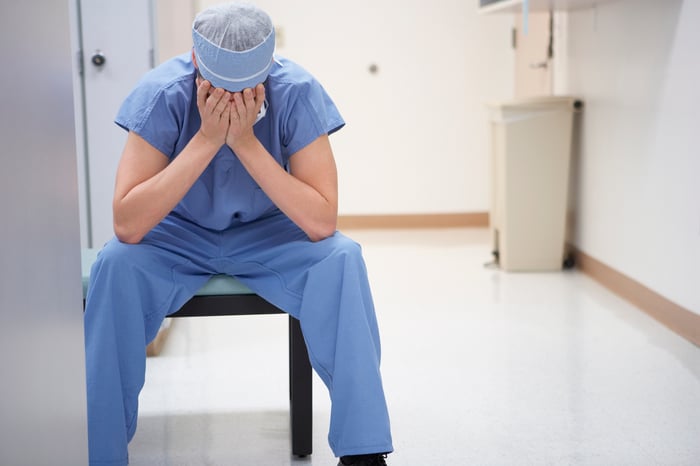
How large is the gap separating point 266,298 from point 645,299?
6.02ft

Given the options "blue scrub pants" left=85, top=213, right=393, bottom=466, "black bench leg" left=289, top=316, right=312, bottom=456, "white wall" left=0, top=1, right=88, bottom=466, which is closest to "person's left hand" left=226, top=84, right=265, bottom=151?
"blue scrub pants" left=85, top=213, right=393, bottom=466

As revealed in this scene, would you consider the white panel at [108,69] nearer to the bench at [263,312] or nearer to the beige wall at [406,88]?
the bench at [263,312]

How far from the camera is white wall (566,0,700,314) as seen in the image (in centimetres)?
276

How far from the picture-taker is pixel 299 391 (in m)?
1.82

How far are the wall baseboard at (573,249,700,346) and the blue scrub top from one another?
4.85 ft

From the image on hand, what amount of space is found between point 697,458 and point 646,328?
1.10 metres

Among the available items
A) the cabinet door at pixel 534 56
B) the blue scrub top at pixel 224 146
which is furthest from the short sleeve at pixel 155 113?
the cabinet door at pixel 534 56

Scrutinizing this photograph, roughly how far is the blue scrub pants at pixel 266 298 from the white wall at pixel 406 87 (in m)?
3.36

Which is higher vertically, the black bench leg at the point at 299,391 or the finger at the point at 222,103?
the finger at the point at 222,103

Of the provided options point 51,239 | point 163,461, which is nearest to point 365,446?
point 163,461

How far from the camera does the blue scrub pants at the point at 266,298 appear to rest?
5.24ft

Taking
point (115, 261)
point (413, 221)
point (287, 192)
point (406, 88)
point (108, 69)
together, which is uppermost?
point (108, 69)

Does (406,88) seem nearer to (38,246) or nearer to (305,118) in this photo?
(305,118)

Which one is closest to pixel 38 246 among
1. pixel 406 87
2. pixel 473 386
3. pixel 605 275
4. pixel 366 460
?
pixel 366 460
